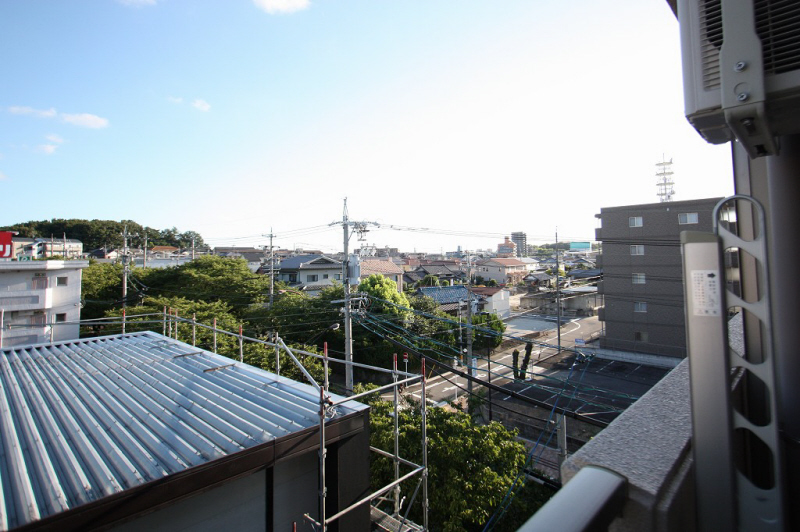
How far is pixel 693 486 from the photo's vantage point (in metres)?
0.86

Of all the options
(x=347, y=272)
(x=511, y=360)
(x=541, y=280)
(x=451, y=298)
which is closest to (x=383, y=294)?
(x=347, y=272)

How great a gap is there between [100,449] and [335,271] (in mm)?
A: 26638

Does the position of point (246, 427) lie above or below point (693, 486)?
below

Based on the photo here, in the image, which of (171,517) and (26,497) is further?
(171,517)

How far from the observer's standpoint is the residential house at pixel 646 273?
51.1 feet

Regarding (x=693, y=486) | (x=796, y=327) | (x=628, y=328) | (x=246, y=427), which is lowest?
(x=628, y=328)

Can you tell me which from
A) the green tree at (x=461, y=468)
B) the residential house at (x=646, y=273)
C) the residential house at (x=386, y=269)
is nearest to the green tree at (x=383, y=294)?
the residential house at (x=646, y=273)

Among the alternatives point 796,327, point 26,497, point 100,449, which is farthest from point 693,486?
point 100,449

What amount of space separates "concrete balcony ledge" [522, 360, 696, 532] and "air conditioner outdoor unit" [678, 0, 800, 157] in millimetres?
770

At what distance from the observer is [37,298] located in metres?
14.8

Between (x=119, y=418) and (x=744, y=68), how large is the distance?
4.48 m

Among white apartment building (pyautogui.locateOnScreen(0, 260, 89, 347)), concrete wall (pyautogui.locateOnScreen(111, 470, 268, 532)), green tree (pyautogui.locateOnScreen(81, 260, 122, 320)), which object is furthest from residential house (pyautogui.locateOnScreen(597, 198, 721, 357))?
green tree (pyautogui.locateOnScreen(81, 260, 122, 320))

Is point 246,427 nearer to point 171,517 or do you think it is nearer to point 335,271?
point 171,517

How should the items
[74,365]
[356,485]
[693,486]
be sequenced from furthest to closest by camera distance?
[74,365], [356,485], [693,486]
